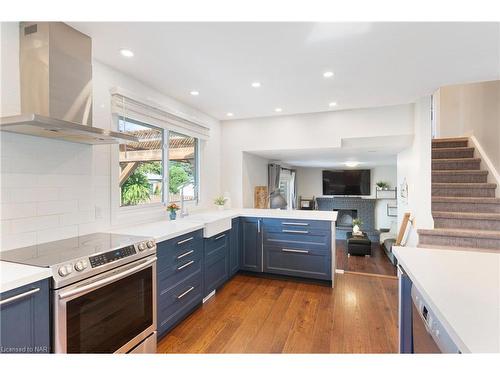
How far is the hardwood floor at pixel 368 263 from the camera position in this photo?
3.97m

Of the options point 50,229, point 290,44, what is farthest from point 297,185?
point 50,229

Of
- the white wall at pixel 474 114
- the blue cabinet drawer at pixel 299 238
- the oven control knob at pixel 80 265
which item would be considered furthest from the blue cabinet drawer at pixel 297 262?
the white wall at pixel 474 114

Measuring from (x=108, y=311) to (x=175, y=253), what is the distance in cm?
72

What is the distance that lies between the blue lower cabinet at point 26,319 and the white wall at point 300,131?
3050 millimetres

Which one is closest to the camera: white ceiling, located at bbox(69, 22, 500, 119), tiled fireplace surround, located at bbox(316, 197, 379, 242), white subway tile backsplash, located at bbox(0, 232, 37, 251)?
white subway tile backsplash, located at bbox(0, 232, 37, 251)

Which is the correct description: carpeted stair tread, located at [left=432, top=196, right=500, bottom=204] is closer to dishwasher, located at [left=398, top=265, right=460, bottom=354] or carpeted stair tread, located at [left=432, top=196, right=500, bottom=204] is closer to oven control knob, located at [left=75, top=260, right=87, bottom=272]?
dishwasher, located at [left=398, top=265, right=460, bottom=354]

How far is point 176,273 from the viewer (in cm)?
219

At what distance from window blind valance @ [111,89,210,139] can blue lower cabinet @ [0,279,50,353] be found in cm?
159

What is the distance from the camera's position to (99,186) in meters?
2.11

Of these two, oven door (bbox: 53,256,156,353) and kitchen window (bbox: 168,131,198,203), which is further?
kitchen window (bbox: 168,131,198,203)

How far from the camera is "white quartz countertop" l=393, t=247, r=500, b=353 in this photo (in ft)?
2.27

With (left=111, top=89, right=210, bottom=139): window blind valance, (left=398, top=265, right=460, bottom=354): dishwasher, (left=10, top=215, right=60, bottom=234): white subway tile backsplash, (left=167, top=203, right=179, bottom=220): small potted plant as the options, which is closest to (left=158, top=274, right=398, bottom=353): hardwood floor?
(left=398, top=265, right=460, bottom=354): dishwasher

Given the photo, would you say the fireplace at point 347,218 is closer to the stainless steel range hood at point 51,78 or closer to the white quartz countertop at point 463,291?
the white quartz countertop at point 463,291

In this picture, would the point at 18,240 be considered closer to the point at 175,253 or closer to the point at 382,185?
the point at 175,253
